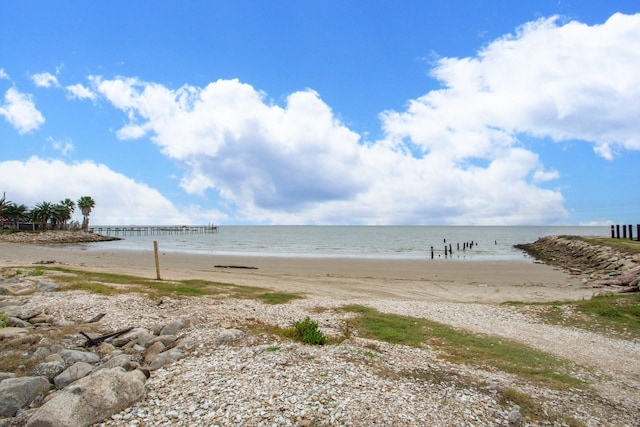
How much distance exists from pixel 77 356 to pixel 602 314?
633 inches

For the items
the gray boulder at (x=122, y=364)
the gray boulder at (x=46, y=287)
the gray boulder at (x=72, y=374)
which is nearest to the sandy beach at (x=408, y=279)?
the gray boulder at (x=46, y=287)

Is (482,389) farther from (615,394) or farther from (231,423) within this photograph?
(231,423)

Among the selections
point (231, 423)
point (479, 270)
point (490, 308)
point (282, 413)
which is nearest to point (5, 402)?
point (231, 423)

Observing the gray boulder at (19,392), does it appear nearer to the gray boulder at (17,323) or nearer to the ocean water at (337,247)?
the gray boulder at (17,323)

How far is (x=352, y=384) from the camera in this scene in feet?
22.2

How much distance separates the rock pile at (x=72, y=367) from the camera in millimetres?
5700

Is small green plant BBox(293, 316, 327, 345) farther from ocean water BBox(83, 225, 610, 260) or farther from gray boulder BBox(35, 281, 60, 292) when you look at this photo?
ocean water BBox(83, 225, 610, 260)

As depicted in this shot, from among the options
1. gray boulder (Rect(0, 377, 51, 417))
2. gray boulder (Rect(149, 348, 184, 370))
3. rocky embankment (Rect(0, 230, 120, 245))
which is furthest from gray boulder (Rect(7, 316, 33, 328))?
rocky embankment (Rect(0, 230, 120, 245))

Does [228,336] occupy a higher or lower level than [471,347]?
higher

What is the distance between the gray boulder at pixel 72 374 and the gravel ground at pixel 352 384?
1.41 metres

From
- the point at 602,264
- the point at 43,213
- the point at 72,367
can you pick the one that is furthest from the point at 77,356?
Result: the point at 43,213

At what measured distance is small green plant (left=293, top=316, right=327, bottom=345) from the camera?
922cm

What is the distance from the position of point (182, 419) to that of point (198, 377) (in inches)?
54.7

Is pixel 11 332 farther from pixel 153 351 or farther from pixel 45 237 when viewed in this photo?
pixel 45 237
